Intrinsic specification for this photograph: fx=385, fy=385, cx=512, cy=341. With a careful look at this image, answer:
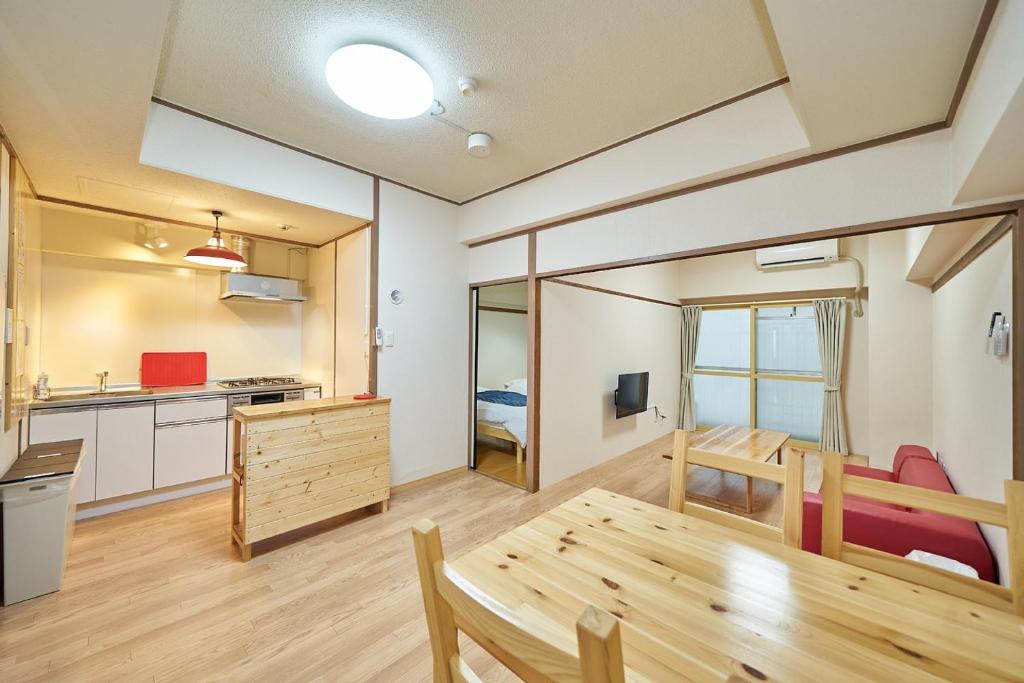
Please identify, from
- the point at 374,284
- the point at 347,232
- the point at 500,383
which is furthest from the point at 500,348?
the point at 347,232

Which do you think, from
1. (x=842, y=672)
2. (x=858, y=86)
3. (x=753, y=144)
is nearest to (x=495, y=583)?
(x=842, y=672)

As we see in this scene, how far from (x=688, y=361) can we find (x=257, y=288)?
581 cm

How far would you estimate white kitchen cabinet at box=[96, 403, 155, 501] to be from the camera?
2.85m

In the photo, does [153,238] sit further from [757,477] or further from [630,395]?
[630,395]

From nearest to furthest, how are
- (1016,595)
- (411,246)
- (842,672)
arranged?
(842,672), (1016,595), (411,246)

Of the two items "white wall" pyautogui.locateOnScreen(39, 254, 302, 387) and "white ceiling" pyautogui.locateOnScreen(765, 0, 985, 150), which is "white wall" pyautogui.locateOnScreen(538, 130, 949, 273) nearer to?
"white ceiling" pyautogui.locateOnScreen(765, 0, 985, 150)

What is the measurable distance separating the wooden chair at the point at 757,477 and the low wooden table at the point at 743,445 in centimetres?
164

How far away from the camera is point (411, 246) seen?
11.5ft

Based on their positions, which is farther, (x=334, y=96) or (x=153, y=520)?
(x=153, y=520)

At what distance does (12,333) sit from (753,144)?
426 cm

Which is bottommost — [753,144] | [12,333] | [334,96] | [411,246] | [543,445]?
[543,445]

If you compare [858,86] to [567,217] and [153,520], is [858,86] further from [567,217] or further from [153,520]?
[153,520]

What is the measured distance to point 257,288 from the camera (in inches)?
150

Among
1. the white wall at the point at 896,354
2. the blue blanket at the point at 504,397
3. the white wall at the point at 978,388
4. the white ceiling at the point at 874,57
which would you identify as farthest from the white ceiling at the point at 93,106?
the white wall at the point at 896,354
